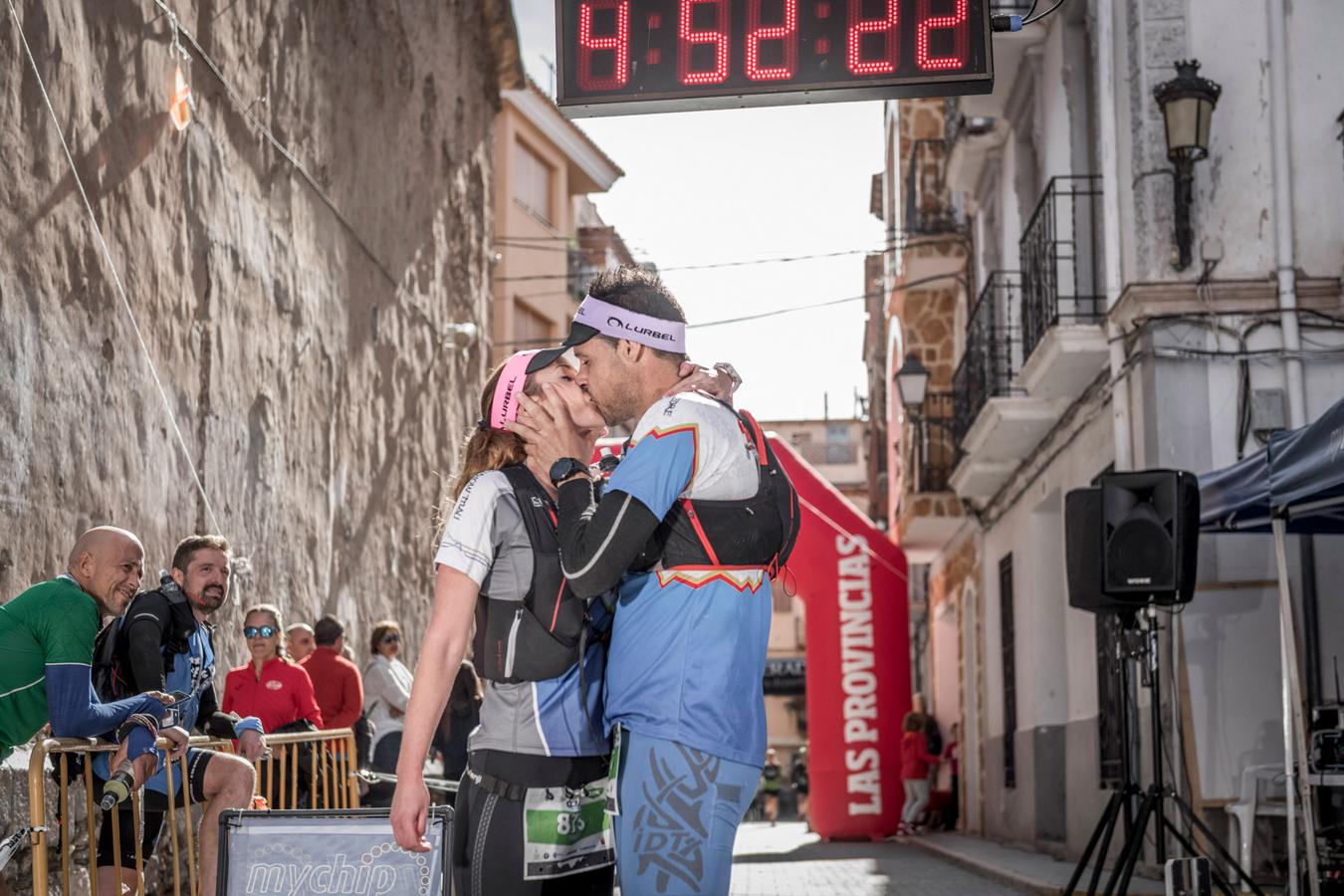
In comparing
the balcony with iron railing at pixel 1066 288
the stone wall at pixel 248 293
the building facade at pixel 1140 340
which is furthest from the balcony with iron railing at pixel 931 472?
the balcony with iron railing at pixel 1066 288

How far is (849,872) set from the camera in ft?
47.5

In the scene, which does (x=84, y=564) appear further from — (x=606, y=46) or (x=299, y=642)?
(x=299, y=642)

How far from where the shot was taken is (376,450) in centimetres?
1628

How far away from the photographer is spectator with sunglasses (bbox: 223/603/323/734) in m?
Answer: 9.56

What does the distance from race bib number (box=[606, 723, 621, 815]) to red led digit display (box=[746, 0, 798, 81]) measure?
4.49m

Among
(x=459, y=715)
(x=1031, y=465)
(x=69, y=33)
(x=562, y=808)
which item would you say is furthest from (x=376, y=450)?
(x=562, y=808)

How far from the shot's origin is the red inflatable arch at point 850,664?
19.5 m

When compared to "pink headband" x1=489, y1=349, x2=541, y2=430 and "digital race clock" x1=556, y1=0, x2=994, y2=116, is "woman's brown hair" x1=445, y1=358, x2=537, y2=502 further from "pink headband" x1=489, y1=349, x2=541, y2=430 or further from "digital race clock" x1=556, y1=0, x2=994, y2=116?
"digital race clock" x1=556, y1=0, x2=994, y2=116

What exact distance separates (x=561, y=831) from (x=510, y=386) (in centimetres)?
101

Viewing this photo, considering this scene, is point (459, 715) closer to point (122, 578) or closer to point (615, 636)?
point (122, 578)

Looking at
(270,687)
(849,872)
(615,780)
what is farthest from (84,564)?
(849,872)

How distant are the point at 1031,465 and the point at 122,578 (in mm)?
12318

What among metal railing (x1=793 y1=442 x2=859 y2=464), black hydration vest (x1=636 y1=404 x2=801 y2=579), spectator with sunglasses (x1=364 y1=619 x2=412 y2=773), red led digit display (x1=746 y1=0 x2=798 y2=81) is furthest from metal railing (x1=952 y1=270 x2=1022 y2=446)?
metal railing (x1=793 y1=442 x2=859 y2=464)

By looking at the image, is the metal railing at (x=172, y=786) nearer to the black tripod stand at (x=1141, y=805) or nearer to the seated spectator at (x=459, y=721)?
the seated spectator at (x=459, y=721)
